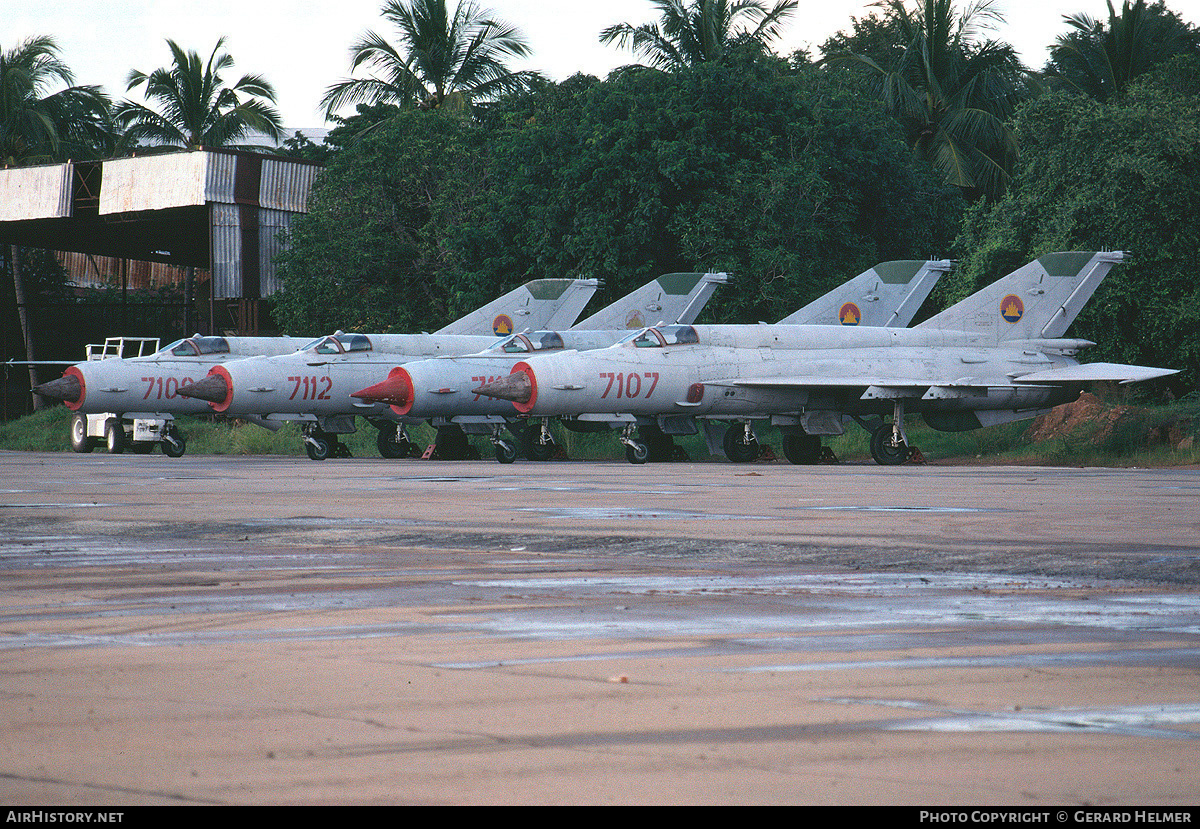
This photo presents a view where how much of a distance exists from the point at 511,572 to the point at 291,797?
4.63 m

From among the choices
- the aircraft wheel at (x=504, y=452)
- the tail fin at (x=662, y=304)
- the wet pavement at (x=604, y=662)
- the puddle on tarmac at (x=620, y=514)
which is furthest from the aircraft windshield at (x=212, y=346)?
the wet pavement at (x=604, y=662)

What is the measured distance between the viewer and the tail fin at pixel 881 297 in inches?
1182

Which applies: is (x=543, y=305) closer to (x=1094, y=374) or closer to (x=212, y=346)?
(x=212, y=346)

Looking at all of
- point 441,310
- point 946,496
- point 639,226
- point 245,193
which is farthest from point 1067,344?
point 245,193

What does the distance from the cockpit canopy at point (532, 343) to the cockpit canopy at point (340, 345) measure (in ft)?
8.98

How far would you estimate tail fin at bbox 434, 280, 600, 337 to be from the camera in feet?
105

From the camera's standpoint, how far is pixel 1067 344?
90.4ft

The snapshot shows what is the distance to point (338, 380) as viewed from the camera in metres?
28.0

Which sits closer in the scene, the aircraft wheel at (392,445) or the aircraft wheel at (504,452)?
the aircraft wheel at (504,452)

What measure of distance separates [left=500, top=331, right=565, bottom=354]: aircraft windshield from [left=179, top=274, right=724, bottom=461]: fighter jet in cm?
137

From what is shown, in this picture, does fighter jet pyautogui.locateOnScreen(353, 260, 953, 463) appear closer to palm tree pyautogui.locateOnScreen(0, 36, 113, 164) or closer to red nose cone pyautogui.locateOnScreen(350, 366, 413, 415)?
red nose cone pyautogui.locateOnScreen(350, 366, 413, 415)

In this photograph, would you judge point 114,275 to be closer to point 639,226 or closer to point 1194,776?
point 639,226

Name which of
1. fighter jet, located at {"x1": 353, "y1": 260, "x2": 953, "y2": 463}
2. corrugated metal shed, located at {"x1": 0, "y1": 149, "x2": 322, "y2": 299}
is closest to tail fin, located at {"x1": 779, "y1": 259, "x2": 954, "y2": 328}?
fighter jet, located at {"x1": 353, "y1": 260, "x2": 953, "y2": 463}

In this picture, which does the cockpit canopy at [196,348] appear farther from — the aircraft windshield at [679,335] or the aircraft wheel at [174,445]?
the aircraft windshield at [679,335]
